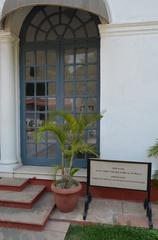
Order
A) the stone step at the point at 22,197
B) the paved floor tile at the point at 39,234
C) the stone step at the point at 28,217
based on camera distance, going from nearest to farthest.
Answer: the paved floor tile at the point at 39,234 → the stone step at the point at 28,217 → the stone step at the point at 22,197

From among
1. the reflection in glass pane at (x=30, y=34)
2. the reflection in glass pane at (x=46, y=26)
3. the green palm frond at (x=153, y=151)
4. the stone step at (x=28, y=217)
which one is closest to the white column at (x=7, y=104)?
the reflection in glass pane at (x=30, y=34)

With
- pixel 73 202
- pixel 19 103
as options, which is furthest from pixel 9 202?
pixel 19 103

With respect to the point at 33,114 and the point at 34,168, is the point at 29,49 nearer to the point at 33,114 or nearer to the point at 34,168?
the point at 33,114

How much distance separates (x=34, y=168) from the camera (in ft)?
16.9

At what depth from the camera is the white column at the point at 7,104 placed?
4.84 meters

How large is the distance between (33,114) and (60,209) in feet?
7.15

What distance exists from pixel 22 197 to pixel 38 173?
→ 70 cm

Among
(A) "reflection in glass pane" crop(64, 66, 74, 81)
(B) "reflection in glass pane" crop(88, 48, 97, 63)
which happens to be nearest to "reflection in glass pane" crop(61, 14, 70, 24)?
(B) "reflection in glass pane" crop(88, 48, 97, 63)

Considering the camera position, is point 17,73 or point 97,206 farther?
point 17,73

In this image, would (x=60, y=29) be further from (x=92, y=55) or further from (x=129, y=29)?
(x=129, y=29)

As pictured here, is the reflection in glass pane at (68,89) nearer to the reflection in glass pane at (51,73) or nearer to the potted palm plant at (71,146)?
the reflection in glass pane at (51,73)

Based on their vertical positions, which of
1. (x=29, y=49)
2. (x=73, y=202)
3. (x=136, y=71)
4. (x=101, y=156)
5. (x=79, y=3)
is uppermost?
(x=79, y=3)

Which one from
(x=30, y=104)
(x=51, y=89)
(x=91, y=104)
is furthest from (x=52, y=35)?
(x=91, y=104)

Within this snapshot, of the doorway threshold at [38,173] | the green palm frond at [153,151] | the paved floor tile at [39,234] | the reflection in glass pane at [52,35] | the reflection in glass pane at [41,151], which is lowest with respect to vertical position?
the paved floor tile at [39,234]
